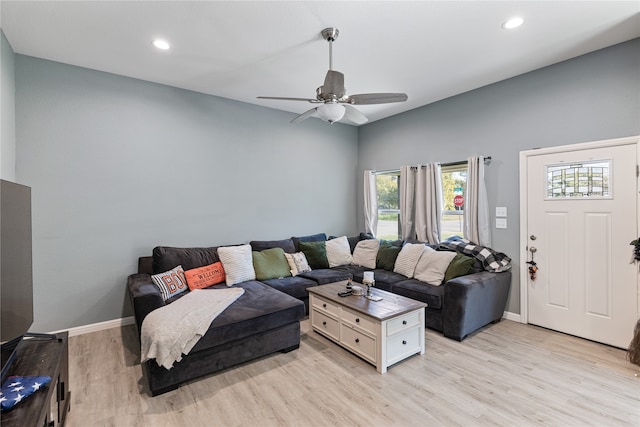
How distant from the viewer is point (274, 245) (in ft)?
14.2

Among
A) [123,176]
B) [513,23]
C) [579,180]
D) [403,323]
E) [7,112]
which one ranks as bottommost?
[403,323]

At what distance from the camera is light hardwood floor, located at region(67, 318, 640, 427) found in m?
1.97

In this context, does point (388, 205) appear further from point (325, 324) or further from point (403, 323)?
point (403, 323)

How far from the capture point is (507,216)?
368 centimetres

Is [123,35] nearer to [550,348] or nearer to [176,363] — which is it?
[176,363]

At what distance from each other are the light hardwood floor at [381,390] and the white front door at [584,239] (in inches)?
13.2

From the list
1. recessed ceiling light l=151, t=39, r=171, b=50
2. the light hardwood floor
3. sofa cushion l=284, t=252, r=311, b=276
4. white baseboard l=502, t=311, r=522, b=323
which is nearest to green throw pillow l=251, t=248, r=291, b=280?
sofa cushion l=284, t=252, r=311, b=276

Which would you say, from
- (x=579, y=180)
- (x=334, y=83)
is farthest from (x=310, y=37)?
(x=579, y=180)

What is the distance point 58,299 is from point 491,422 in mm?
4126

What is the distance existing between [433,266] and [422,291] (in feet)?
1.47

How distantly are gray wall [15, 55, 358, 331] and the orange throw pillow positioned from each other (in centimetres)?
59

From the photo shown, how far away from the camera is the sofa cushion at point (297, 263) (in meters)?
4.17

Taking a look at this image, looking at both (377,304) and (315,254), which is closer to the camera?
(377,304)

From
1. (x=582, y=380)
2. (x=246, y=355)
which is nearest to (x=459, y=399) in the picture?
(x=582, y=380)
